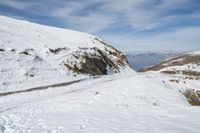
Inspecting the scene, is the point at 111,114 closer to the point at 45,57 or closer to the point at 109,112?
the point at 109,112

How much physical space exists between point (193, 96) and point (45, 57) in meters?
23.1

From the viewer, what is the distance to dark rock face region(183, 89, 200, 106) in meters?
23.1

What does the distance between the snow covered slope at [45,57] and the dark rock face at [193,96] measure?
17.0 m

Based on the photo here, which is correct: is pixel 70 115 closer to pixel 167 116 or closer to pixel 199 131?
pixel 167 116

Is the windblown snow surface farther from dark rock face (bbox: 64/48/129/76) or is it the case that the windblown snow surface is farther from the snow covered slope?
dark rock face (bbox: 64/48/129/76)

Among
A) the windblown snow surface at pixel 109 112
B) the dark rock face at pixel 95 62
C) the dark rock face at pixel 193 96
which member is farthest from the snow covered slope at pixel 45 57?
the dark rock face at pixel 193 96

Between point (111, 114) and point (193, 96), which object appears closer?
point (111, 114)

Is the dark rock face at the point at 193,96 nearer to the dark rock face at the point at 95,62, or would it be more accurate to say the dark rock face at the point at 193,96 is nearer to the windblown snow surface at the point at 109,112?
the windblown snow surface at the point at 109,112

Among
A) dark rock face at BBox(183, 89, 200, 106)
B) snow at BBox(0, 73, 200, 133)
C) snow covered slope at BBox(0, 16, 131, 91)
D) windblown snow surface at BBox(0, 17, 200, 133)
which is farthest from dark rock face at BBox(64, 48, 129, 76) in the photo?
dark rock face at BBox(183, 89, 200, 106)

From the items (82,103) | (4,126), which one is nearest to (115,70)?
(82,103)

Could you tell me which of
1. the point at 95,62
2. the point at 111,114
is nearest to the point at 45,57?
the point at 95,62

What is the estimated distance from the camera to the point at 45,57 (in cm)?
3850

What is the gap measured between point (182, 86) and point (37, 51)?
23025 millimetres

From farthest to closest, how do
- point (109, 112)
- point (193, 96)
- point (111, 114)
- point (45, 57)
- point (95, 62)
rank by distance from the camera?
point (95, 62) → point (45, 57) → point (193, 96) → point (109, 112) → point (111, 114)
